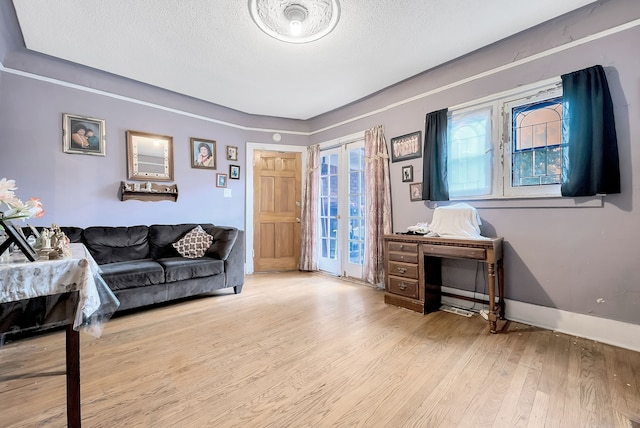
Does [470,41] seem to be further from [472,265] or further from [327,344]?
[327,344]

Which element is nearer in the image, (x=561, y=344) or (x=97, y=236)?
(x=561, y=344)

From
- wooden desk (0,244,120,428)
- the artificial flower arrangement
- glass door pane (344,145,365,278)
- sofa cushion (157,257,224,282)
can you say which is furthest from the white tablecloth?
glass door pane (344,145,365,278)

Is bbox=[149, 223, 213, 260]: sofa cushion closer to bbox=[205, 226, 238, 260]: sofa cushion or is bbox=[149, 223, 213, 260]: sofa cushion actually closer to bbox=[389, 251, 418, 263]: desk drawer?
bbox=[205, 226, 238, 260]: sofa cushion

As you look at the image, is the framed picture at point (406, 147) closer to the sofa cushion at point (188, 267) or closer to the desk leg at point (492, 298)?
the desk leg at point (492, 298)

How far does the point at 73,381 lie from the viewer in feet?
3.80

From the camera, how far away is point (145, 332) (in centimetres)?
226

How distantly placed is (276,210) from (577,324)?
12.7 ft

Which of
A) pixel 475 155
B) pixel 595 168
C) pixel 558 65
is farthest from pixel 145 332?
pixel 558 65

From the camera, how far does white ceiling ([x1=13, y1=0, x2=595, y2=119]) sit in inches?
82.3

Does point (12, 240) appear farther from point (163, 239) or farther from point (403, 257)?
point (403, 257)

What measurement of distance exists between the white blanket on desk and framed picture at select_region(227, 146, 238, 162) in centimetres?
314

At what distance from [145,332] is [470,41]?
3947 millimetres

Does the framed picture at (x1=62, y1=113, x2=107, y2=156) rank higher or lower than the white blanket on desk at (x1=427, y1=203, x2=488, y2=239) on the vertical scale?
higher

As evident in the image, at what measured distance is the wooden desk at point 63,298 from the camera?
1.09m
